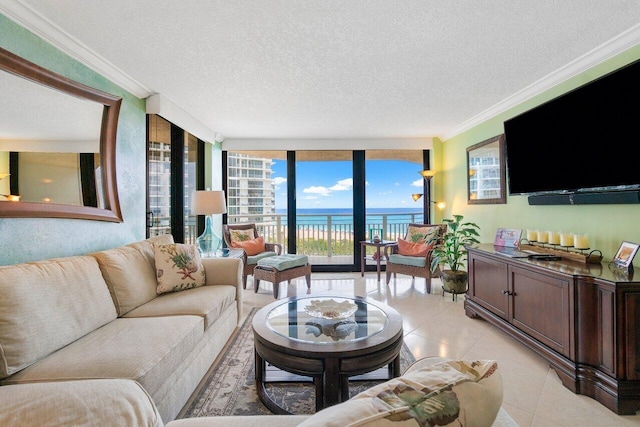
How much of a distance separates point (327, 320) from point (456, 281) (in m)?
2.31

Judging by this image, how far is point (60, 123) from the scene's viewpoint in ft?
6.89

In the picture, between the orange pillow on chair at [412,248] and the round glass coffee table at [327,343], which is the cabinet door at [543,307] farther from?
the orange pillow on chair at [412,248]

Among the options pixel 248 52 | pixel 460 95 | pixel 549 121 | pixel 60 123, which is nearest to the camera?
pixel 60 123

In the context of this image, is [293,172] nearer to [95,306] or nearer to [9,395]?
[95,306]

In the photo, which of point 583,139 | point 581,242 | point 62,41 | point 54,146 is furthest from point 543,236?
point 62,41

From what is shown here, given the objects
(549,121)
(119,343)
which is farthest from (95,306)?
(549,121)

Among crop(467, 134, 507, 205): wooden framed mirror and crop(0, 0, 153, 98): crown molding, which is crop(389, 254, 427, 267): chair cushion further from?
crop(0, 0, 153, 98): crown molding

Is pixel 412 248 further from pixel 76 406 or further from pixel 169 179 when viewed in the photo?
pixel 76 406

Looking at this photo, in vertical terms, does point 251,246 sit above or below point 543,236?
below

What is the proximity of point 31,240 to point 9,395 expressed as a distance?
51.0 inches

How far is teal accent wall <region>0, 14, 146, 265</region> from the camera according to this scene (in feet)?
5.84

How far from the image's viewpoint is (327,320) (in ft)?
6.46

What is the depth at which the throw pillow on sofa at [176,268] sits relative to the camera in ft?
7.79

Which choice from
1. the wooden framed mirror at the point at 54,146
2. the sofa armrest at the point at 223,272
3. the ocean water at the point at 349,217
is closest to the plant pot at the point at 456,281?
the ocean water at the point at 349,217
